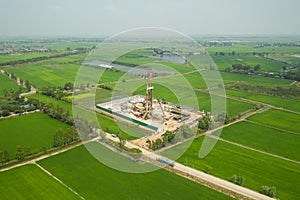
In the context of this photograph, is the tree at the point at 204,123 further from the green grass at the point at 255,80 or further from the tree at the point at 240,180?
the green grass at the point at 255,80

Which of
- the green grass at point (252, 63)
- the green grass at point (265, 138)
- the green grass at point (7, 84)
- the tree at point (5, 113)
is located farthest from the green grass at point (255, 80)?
the green grass at point (7, 84)

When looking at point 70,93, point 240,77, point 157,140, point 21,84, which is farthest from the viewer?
point 240,77

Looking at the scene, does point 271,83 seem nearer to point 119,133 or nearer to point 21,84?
point 119,133

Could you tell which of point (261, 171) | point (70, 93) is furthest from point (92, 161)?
point (70, 93)

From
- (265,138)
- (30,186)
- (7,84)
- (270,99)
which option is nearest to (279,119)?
(265,138)

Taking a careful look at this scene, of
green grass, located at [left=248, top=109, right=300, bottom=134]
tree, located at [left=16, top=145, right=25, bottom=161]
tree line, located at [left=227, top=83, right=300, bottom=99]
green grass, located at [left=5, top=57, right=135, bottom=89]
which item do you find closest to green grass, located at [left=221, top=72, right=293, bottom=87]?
tree line, located at [left=227, top=83, right=300, bottom=99]
